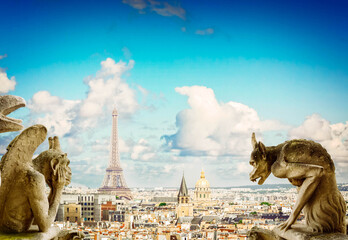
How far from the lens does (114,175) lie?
48.2 meters

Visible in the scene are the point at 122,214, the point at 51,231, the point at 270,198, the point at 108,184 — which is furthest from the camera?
the point at 270,198

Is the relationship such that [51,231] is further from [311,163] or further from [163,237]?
[163,237]

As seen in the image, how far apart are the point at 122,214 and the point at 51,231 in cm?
3829

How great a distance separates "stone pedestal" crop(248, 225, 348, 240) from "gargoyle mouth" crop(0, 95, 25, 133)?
3.23 ft

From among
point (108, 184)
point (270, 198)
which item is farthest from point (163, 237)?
point (270, 198)

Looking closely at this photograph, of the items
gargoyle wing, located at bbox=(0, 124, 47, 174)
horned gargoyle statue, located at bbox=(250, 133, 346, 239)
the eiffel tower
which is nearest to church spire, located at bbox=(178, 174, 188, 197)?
the eiffel tower

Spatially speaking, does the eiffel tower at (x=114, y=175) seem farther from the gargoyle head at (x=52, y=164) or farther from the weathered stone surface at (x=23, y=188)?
the weathered stone surface at (x=23, y=188)

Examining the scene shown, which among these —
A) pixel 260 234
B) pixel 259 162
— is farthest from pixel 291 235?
pixel 259 162

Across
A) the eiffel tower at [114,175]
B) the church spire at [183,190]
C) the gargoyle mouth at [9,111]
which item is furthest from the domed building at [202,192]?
the gargoyle mouth at [9,111]

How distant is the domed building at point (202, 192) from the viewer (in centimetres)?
6219

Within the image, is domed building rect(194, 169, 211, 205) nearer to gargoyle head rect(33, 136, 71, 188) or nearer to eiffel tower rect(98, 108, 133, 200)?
eiffel tower rect(98, 108, 133, 200)

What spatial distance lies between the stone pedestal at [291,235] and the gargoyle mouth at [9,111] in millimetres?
985

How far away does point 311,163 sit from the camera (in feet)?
6.45

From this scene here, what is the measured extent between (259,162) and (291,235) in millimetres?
303
